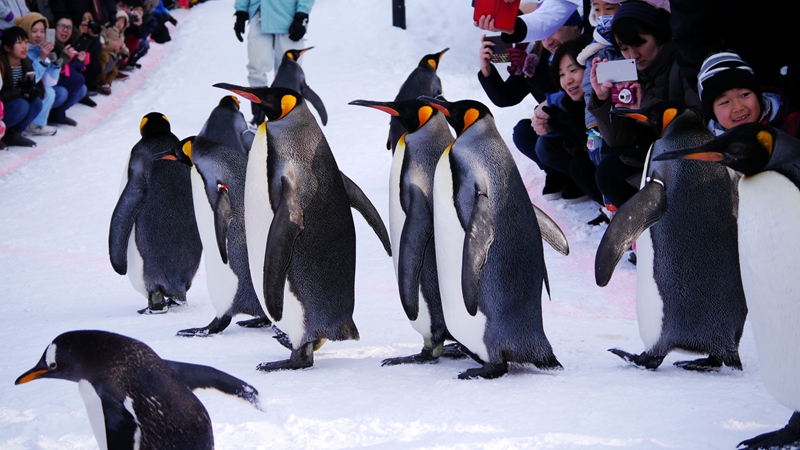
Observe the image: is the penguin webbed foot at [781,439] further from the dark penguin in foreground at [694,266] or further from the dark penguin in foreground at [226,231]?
the dark penguin in foreground at [226,231]

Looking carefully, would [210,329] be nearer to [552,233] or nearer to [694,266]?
[552,233]

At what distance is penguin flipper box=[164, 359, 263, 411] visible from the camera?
1.99 m

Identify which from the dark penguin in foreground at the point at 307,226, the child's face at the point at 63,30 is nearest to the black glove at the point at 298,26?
the child's face at the point at 63,30

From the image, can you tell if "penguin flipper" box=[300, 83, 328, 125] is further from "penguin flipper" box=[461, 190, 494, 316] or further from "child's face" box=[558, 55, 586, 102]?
"penguin flipper" box=[461, 190, 494, 316]

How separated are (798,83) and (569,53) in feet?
5.92

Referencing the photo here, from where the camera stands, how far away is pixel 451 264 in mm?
2902

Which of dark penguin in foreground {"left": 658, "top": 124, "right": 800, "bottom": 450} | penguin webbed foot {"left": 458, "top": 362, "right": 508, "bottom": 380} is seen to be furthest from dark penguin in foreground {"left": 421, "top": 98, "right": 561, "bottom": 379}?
dark penguin in foreground {"left": 658, "top": 124, "right": 800, "bottom": 450}

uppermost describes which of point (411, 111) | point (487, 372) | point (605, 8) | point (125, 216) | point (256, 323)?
point (605, 8)

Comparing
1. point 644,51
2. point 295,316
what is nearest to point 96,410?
point 295,316

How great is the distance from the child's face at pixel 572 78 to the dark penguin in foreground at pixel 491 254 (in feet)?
6.87

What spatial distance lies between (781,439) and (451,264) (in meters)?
1.15

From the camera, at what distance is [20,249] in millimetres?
5117

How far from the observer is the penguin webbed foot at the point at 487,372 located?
2805 millimetres

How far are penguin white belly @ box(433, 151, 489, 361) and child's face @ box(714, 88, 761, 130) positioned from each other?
1.16m
